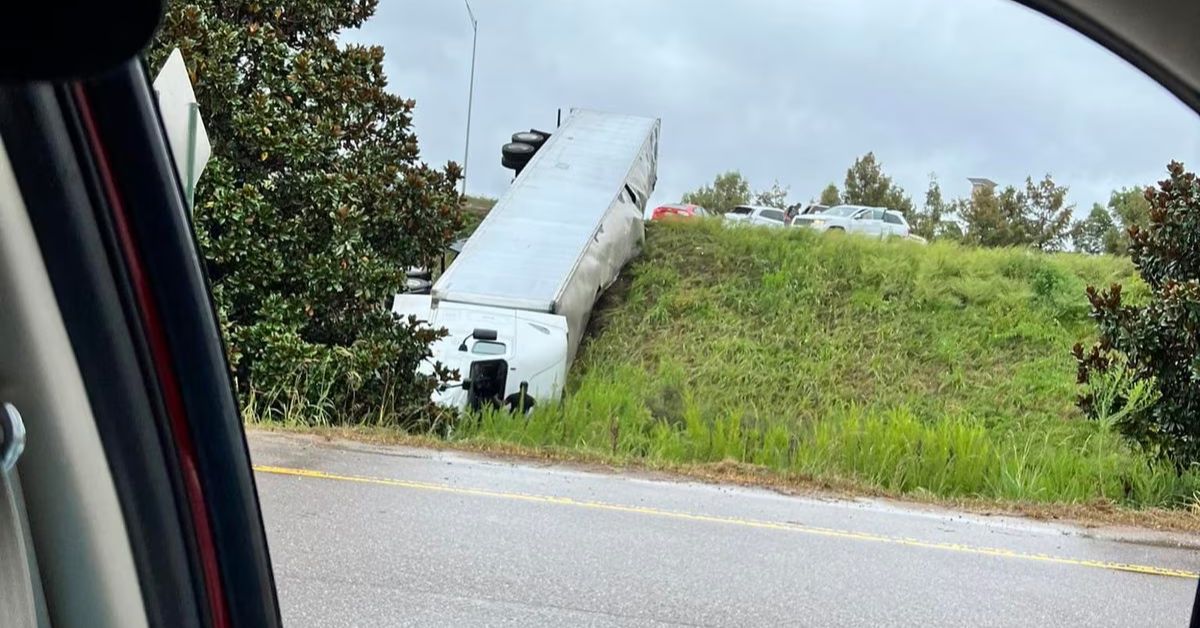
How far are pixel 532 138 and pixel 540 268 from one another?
5034 mm

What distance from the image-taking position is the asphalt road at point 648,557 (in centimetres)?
455

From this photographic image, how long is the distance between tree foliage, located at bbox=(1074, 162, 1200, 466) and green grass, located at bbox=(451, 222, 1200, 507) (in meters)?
0.41

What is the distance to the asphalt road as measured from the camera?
4.55 m

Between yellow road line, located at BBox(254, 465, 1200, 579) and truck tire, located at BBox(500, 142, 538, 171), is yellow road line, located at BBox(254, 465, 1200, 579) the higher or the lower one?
the lower one

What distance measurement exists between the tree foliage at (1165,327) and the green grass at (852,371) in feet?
1.36

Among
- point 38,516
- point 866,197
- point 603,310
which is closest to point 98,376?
point 38,516

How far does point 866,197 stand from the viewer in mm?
37969

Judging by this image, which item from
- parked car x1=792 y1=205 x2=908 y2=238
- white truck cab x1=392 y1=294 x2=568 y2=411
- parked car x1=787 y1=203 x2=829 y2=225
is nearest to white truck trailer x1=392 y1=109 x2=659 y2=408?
white truck cab x1=392 y1=294 x2=568 y2=411

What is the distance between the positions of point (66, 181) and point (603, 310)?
1512cm

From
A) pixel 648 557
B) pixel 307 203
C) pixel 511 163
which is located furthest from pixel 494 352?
pixel 511 163

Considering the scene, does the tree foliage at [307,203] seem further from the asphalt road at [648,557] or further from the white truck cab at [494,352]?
the asphalt road at [648,557]

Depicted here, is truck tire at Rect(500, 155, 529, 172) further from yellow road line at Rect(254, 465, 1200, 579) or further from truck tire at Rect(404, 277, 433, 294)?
yellow road line at Rect(254, 465, 1200, 579)

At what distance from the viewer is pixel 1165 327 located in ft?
26.5

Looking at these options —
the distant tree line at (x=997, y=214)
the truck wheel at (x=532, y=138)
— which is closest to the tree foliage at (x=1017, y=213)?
the distant tree line at (x=997, y=214)
